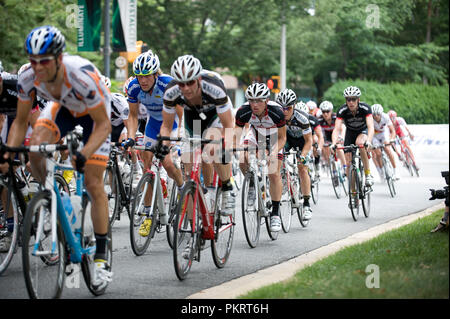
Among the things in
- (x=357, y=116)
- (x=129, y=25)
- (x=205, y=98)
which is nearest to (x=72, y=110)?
(x=205, y=98)

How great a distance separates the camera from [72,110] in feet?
21.0

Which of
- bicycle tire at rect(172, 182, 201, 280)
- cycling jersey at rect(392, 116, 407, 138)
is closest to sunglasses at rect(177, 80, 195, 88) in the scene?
bicycle tire at rect(172, 182, 201, 280)

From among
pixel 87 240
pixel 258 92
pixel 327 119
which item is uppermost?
pixel 327 119

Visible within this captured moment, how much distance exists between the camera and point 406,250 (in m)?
7.58

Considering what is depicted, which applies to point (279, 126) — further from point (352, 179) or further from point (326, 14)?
point (326, 14)

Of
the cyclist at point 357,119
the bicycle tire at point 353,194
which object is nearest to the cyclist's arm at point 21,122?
the bicycle tire at point 353,194

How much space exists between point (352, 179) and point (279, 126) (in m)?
2.99

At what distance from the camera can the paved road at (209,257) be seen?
6766 mm

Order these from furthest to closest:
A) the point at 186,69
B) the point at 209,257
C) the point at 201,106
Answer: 1. the point at 209,257
2. the point at 201,106
3. the point at 186,69

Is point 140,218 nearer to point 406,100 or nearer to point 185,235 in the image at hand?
point 185,235

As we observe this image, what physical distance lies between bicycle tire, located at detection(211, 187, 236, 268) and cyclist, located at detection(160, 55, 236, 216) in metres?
0.11

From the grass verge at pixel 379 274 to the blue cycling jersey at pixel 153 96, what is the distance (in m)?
2.85

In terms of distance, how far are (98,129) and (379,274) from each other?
8.31 ft

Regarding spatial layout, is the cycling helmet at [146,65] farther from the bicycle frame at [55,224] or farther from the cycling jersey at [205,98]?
the bicycle frame at [55,224]
